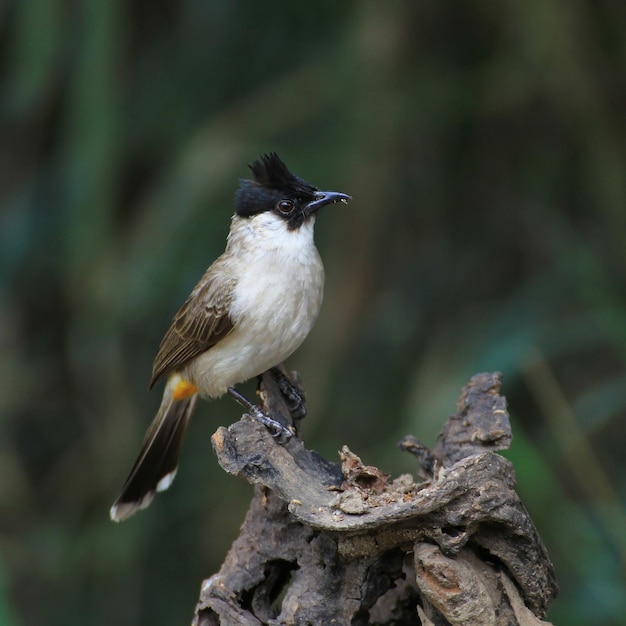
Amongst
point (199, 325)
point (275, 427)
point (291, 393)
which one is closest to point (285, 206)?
point (199, 325)

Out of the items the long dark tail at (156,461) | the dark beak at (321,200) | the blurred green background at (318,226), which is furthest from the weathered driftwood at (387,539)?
the blurred green background at (318,226)

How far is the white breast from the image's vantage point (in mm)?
2781

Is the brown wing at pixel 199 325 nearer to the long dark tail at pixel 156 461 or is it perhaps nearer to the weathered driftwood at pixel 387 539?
the long dark tail at pixel 156 461

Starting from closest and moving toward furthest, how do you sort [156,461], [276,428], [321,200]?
[276,428] < [321,200] < [156,461]

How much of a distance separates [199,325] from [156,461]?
2.00ft

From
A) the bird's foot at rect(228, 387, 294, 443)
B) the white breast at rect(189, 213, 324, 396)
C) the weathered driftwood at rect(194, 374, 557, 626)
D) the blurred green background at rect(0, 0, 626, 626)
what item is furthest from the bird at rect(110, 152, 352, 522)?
the blurred green background at rect(0, 0, 626, 626)

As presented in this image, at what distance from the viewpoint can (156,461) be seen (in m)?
3.29

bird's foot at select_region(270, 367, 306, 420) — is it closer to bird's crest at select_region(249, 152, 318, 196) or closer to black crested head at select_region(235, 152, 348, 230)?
black crested head at select_region(235, 152, 348, 230)

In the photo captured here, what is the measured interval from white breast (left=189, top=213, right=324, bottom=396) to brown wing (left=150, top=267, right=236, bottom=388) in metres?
0.03

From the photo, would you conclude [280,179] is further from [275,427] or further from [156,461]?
[156,461]

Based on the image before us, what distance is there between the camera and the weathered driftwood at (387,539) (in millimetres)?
1855

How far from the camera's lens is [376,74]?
3.94 metres

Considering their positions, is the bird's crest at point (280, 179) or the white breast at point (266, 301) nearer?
the white breast at point (266, 301)

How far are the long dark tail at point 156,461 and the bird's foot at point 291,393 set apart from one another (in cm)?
44
